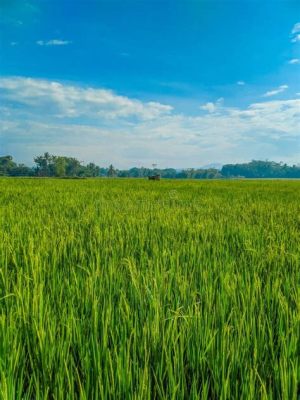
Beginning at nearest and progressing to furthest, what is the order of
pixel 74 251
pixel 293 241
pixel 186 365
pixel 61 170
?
pixel 186 365 < pixel 74 251 < pixel 293 241 < pixel 61 170

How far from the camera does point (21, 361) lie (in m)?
1.04

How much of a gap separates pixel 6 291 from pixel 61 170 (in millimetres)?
140043

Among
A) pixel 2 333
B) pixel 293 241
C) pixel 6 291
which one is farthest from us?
pixel 293 241

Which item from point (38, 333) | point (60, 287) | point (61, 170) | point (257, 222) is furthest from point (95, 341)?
point (61, 170)

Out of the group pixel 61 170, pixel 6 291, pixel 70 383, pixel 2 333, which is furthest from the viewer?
pixel 61 170

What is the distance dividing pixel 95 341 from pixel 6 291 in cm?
77

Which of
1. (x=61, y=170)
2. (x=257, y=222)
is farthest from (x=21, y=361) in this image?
(x=61, y=170)

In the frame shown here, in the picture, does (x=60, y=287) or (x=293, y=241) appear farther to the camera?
(x=293, y=241)

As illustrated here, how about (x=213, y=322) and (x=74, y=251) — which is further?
(x=74, y=251)

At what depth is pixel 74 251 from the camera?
7.80 ft

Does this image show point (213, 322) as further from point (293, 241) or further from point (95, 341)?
point (293, 241)

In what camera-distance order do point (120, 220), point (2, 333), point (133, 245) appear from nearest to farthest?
point (2, 333) → point (133, 245) → point (120, 220)

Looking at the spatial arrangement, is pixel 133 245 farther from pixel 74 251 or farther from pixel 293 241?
pixel 293 241

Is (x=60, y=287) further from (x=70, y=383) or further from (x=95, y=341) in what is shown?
(x=70, y=383)
